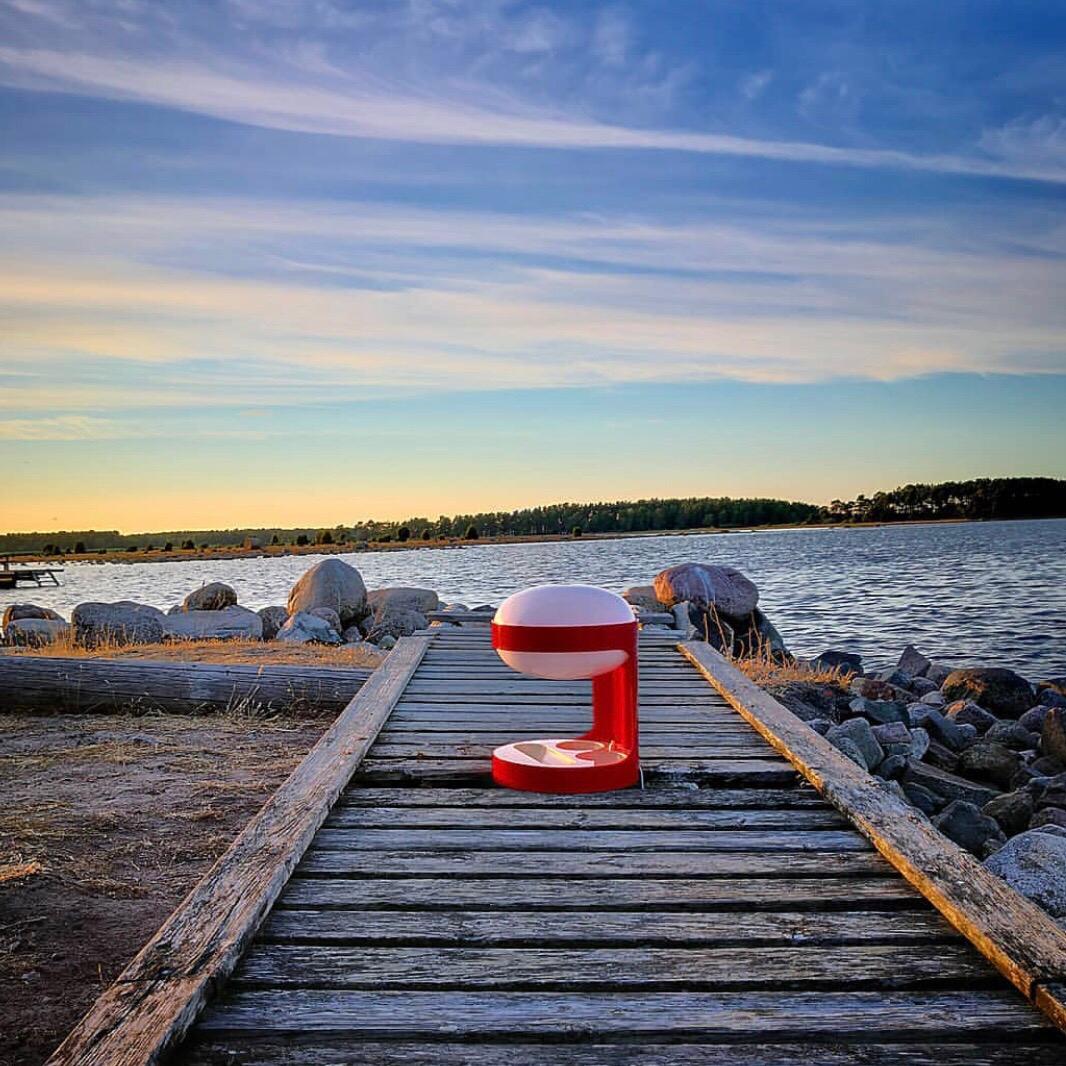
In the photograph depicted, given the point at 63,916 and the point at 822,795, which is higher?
the point at 822,795

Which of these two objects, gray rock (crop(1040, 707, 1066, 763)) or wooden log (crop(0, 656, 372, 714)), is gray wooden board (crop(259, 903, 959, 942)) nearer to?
wooden log (crop(0, 656, 372, 714))

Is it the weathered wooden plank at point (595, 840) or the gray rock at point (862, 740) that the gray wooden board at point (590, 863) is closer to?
the weathered wooden plank at point (595, 840)

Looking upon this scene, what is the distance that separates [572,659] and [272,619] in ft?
50.4

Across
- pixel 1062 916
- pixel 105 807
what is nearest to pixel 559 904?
pixel 1062 916

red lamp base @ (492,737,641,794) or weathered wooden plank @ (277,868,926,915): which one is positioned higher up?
red lamp base @ (492,737,641,794)

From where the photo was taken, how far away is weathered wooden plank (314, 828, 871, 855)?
4176 mm

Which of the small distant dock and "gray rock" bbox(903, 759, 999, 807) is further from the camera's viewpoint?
the small distant dock

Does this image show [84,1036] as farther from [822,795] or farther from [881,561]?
[881,561]

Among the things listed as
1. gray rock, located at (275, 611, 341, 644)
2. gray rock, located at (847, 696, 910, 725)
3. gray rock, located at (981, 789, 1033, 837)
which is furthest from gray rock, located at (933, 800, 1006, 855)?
gray rock, located at (275, 611, 341, 644)

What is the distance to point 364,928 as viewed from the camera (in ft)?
11.1

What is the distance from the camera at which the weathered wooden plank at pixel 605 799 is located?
482 cm

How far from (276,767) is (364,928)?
422 centimetres

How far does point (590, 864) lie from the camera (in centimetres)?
399

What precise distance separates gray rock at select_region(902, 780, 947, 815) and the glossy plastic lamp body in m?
4.50
